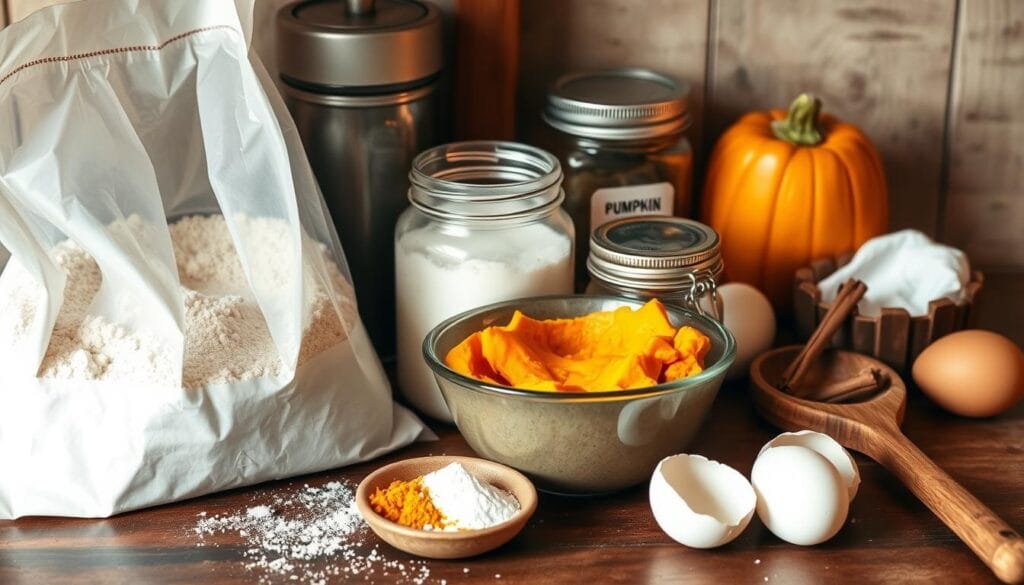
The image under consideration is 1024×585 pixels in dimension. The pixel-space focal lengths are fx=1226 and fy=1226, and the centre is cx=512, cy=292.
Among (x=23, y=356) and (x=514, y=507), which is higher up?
(x=23, y=356)

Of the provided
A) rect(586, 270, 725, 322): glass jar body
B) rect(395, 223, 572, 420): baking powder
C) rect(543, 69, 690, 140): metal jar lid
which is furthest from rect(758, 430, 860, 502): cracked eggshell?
rect(543, 69, 690, 140): metal jar lid

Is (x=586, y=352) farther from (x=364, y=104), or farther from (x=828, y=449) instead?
(x=364, y=104)

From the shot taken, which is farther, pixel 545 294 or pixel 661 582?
pixel 545 294

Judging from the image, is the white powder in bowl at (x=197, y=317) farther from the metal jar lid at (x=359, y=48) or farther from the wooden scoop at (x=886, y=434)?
the wooden scoop at (x=886, y=434)

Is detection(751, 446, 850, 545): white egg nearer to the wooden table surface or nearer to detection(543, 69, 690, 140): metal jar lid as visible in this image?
the wooden table surface

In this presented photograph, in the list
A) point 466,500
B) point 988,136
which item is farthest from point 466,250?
point 988,136

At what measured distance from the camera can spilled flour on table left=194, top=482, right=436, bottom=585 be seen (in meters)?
0.85

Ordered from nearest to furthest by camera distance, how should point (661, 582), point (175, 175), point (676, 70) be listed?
point (661, 582), point (175, 175), point (676, 70)

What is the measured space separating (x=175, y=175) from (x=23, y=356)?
0.21 metres

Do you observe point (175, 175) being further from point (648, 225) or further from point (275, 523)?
point (648, 225)

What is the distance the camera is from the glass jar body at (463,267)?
40.4 inches

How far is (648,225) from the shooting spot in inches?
43.1

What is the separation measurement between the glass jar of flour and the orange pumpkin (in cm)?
23

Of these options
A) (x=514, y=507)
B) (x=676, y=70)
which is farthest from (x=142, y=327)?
(x=676, y=70)
